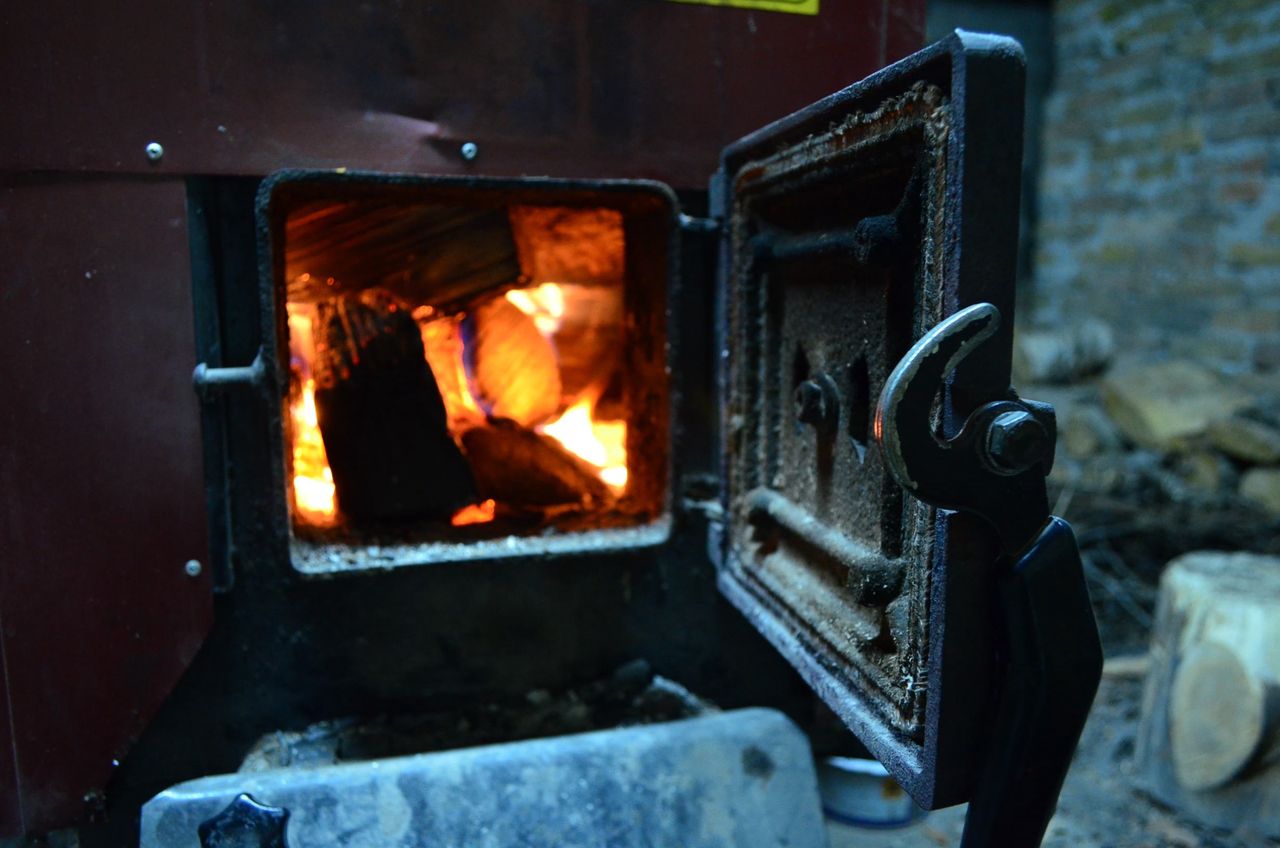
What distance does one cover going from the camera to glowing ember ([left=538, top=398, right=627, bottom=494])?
1.63m

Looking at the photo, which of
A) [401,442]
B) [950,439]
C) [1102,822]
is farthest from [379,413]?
[1102,822]

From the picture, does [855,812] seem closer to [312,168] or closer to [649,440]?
[649,440]

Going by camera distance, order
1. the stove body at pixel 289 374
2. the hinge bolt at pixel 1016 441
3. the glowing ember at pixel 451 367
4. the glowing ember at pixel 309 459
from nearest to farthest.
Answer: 1. the hinge bolt at pixel 1016 441
2. the stove body at pixel 289 374
3. the glowing ember at pixel 309 459
4. the glowing ember at pixel 451 367

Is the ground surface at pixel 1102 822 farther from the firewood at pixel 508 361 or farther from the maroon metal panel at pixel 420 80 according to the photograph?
the maroon metal panel at pixel 420 80

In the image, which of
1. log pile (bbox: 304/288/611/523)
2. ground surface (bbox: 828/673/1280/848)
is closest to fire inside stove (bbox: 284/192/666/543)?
log pile (bbox: 304/288/611/523)

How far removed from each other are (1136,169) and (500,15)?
3.03 metres

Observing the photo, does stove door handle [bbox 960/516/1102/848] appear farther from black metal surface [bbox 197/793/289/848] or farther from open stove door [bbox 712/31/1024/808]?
black metal surface [bbox 197/793/289/848]

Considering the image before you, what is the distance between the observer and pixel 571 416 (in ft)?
5.56

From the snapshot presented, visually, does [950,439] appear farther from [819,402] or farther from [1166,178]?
[1166,178]

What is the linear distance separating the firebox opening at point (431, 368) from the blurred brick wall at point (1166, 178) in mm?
2489

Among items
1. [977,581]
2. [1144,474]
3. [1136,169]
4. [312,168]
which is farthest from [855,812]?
[1136,169]

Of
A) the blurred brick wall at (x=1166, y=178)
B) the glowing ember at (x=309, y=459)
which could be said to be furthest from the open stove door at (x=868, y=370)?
the blurred brick wall at (x=1166, y=178)

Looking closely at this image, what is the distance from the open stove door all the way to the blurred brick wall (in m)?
2.50

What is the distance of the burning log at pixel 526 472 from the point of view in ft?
4.70
